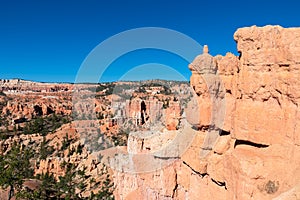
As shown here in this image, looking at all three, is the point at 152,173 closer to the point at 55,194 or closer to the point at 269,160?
the point at 269,160

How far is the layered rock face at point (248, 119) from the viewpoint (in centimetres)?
870

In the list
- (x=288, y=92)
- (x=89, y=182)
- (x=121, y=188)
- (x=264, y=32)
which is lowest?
(x=89, y=182)

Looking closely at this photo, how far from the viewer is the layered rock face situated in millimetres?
8702

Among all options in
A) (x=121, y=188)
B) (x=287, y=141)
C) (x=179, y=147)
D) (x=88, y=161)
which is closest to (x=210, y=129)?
(x=179, y=147)

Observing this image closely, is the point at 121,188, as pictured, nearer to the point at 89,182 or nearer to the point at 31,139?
the point at 89,182

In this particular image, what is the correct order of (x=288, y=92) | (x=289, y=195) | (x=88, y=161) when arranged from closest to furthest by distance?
(x=289, y=195) < (x=288, y=92) < (x=88, y=161)

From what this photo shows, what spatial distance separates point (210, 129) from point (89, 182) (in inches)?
1047

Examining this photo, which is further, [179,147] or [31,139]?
[31,139]

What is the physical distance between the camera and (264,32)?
9188mm

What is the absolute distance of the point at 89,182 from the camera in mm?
35562

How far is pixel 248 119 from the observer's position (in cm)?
973

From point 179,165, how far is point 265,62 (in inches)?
256

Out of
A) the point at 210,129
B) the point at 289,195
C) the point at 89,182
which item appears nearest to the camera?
the point at 289,195

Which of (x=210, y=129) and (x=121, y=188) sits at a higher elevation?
(x=210, y=129)
